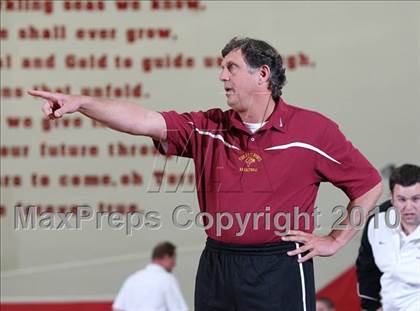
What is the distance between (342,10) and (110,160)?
5.11 feet

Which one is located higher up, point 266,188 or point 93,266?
point 266,188

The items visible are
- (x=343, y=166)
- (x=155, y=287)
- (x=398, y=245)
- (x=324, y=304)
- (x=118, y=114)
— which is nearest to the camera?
(x=118, y=114)

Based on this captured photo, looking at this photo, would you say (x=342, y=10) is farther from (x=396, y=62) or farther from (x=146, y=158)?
(x=146, y=158)

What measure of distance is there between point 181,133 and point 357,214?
2.23 feet

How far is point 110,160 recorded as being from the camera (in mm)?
5074

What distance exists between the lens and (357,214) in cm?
315

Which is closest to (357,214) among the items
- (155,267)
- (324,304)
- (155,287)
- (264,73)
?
(264,73)

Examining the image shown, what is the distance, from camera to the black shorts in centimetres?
296

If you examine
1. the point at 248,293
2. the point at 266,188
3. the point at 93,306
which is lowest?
the point at 93,306

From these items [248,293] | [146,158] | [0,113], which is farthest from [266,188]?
[0,113]

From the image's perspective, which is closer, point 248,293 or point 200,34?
point 248,293

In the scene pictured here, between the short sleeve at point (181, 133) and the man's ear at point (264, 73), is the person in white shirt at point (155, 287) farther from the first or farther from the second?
the man's ear at point (264, 73)

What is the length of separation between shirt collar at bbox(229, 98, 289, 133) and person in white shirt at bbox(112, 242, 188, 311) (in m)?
1.96

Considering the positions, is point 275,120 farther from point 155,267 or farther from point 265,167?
point 155,267
